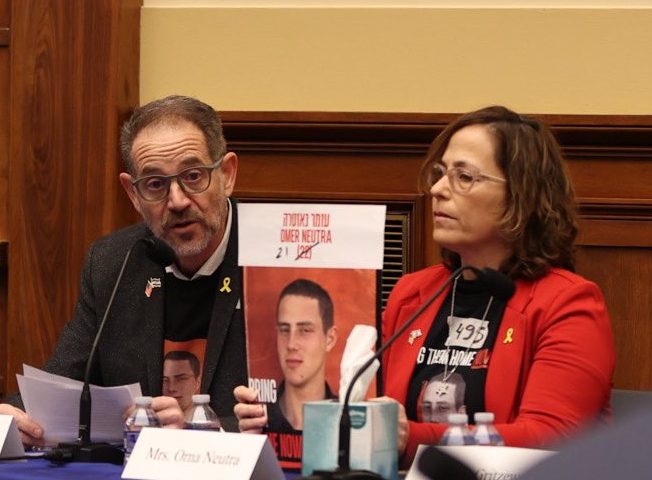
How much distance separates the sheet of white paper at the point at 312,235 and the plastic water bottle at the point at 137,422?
0.33m

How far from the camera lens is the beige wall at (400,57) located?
11.2 ft

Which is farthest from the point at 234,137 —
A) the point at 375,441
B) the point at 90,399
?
the point at 375,441

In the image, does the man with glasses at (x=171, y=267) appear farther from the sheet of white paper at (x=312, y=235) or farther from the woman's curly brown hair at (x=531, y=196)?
the sheet of white paper at (x=312, y=235)

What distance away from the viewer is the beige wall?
3.40 meters

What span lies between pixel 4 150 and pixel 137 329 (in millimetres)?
1440

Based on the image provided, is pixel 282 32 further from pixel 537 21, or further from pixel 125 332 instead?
pixel 125 332

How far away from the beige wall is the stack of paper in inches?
67.3

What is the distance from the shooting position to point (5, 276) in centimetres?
371

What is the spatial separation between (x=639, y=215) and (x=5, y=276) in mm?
2098

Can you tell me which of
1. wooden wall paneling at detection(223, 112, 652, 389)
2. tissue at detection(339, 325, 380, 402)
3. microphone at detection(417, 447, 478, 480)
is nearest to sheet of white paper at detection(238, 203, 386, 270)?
tissue at detection(339, 325, 380, 402)

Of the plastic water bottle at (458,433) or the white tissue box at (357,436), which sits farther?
the plastic water bottle at (458,433)

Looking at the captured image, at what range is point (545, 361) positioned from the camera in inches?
85.1

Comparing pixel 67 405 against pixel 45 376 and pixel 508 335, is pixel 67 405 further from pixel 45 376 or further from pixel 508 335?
pixel 508 335

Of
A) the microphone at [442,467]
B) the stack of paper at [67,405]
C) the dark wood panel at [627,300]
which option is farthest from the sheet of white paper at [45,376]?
the dark wood panel at [627,300]
